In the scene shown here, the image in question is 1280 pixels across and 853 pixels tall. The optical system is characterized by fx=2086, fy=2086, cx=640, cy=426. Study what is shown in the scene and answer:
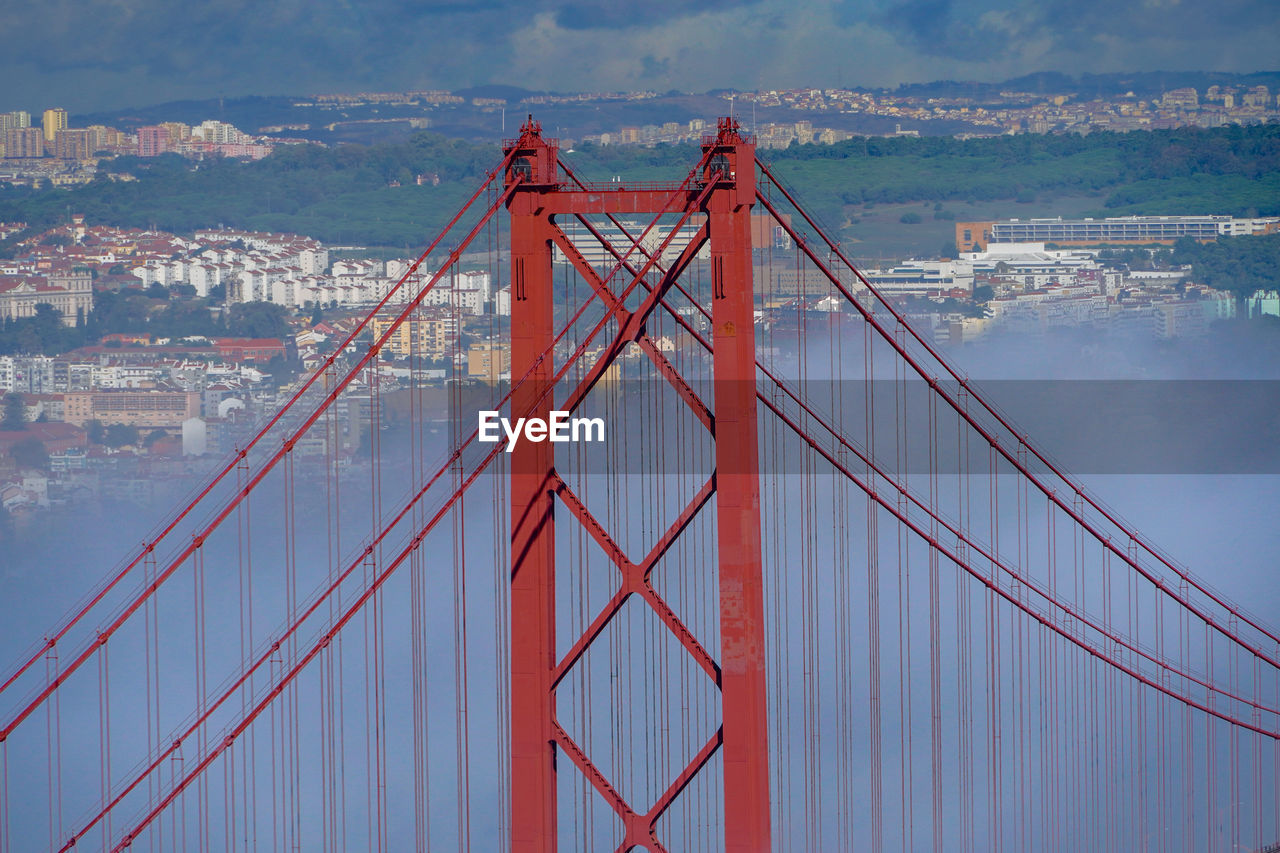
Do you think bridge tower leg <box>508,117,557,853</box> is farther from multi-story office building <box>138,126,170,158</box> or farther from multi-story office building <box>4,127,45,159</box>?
multi-story office building <box>138,126,170,158</box>

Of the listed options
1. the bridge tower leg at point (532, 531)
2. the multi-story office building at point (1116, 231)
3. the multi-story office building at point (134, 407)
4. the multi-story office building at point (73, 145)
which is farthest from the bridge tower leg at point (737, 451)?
the multi-story office building at point (73, 145)

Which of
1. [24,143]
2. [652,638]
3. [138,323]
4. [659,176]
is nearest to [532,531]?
[652,638]

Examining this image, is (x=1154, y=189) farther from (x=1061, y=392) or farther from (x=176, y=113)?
(x=176, y=113)

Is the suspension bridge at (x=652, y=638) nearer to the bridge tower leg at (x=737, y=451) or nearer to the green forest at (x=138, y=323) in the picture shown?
the bridge tower leg at (x=737, y=451)

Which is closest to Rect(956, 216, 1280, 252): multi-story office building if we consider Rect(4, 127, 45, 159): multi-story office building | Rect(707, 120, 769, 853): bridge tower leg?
Rect(4, 127, 45, 159): multi-story office building

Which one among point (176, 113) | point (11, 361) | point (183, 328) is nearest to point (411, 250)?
point (183, 328)

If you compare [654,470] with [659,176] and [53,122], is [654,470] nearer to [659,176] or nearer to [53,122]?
[659,176]
